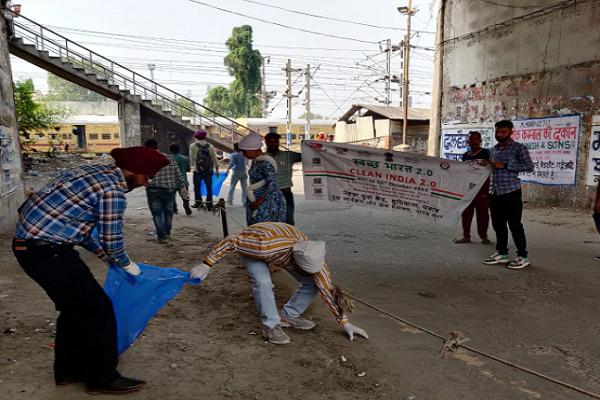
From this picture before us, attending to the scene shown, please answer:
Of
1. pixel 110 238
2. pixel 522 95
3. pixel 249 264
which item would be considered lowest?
pixel 249 264

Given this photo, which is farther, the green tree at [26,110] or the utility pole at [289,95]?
the utility pole at [289,95]

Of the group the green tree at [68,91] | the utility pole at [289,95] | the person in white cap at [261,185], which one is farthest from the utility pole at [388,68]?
the green tree at [68,91]

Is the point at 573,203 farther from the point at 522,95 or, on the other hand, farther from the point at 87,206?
the point at 87,206

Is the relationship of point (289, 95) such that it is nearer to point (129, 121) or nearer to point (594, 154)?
point (129, 121)

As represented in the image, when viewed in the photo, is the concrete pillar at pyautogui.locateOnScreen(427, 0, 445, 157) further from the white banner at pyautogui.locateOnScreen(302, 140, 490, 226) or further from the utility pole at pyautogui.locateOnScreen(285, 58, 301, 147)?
the utility pole at pyautogui.locateOnScreen(285, 58, 301, 147)

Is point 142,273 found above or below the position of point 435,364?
above

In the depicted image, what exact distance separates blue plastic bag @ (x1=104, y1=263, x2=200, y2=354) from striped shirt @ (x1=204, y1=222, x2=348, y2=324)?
28 centimetres

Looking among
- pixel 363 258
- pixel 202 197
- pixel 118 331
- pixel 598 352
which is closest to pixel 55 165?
pixel 202 197

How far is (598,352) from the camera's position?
3.16 meters

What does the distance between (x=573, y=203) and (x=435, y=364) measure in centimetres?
791

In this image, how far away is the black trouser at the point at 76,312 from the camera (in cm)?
231

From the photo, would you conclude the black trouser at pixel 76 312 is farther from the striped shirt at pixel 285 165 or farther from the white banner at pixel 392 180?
the white banner at pixel 392 180

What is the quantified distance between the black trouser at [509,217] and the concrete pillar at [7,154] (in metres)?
7.29

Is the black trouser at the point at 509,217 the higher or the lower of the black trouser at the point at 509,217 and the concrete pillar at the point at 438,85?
the lower
